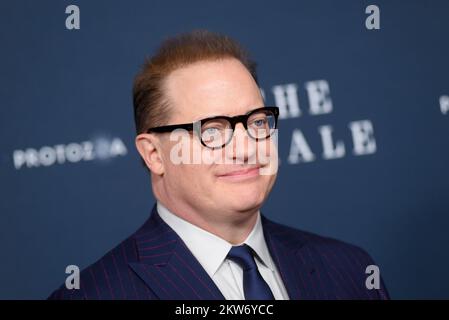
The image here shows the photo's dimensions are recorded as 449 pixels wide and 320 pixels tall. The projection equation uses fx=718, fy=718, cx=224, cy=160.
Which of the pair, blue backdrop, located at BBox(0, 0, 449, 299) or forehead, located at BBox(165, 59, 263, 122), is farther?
blue backdrop, located at BBox(0, 0, 449, 299)

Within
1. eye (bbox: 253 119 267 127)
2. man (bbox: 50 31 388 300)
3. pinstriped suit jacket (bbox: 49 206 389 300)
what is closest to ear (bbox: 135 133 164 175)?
man (bbox: 50 31 388 300)

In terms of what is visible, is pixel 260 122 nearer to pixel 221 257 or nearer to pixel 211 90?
pixel 211 90

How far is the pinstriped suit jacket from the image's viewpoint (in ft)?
5.57

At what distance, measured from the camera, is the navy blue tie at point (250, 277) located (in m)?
1.72

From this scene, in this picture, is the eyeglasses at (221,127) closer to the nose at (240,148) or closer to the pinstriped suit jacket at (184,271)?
the nose at (240,148)

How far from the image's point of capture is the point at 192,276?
67.2 inches

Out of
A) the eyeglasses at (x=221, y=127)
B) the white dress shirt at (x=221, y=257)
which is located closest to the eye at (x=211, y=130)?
the eyeglasses at (x=221, y=127)

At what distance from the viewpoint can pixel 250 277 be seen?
5.68 feet

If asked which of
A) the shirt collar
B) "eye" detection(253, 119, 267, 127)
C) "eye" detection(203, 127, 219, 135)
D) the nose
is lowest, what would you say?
the shirt collar

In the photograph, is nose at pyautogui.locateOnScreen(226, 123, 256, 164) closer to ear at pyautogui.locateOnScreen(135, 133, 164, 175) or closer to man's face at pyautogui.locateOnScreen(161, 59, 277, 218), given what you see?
man's face at pyautogui.locateOnScreen(161, 59, 277, 218)

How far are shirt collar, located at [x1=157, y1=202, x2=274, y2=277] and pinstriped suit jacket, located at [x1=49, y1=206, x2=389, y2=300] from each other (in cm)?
2

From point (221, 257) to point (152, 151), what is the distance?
319 millimetres

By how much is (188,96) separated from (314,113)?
1.30 metres

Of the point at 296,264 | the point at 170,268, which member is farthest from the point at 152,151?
the point at 296,264
